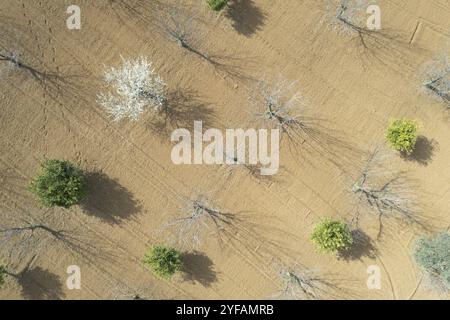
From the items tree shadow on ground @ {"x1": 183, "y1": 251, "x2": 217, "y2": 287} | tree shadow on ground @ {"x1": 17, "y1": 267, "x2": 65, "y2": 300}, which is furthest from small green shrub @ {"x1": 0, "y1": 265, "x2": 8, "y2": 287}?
tree shadow on ground @ {"x1": 183, "y1": 251, "x2": 217, "y2": 287}

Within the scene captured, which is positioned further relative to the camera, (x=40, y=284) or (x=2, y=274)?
(x=40, y=284)

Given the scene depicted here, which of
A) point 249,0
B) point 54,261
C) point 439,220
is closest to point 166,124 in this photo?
point 249,0

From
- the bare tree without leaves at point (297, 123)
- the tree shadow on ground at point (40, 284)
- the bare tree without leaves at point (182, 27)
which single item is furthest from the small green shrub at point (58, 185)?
the bare tree without leaves at point (297, 123)

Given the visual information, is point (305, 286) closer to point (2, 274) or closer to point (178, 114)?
point (178, 114)

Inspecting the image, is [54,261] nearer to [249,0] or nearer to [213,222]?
[213,222]

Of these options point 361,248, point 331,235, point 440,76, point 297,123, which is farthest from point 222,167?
point 440,76

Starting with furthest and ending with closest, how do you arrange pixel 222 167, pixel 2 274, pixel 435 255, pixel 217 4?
pixel 222 167 < pixel 2 274 < pixel 435 255 < pixel 217 4

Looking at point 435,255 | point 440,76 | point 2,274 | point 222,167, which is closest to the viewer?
point 435,255
